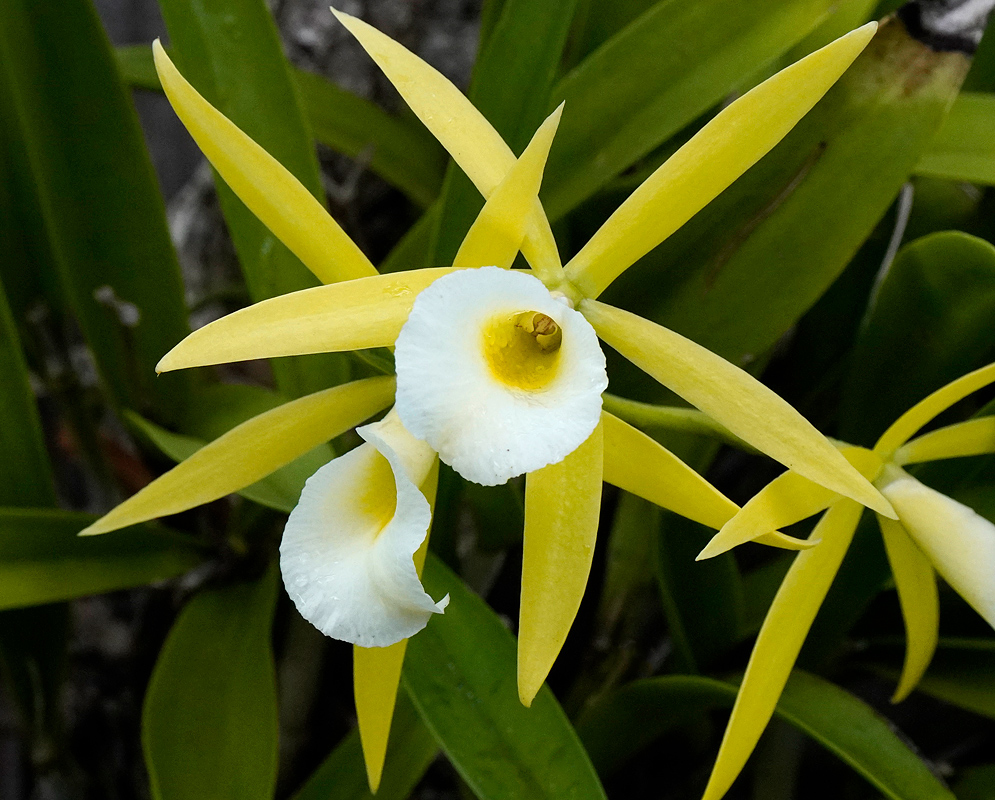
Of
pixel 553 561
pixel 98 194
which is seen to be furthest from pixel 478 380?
pixel 98 194

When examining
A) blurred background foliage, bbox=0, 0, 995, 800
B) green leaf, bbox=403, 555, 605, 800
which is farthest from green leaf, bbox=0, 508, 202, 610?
green leaf, bbox=403, 555, 605, 800

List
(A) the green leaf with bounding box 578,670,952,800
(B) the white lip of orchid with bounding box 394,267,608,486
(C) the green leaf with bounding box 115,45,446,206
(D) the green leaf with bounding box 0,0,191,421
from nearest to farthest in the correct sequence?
(B) the white lip of orchid with bounding box 394,267,608,486 → (A) the green leaf with bounding box 578,670,952,800 → (D) the green leaf with bounding box 0,0,191,421 → (C) the green leaf with bounding box 115,45,446,206

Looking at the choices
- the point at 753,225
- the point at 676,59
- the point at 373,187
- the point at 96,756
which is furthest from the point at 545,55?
the point at 96,756

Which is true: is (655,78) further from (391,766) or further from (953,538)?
(391,766)

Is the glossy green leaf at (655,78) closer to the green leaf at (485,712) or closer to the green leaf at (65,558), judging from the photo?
the green leaf at (485,712)

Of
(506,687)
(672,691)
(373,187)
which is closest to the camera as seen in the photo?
(506,687)

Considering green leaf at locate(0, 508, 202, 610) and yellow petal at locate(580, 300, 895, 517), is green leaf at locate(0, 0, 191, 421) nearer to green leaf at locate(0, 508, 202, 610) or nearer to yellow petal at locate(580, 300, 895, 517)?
green leaf at locate(0, 508, 202, 610)

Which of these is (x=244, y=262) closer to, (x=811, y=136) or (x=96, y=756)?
(x=811, y=136)

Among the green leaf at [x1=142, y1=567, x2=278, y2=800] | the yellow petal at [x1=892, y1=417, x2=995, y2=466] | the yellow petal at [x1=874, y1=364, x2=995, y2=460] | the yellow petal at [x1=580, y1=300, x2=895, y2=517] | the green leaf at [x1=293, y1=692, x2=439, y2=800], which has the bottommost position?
the green leaf at [x1=293, y1=692, x2=439, y2=800]
